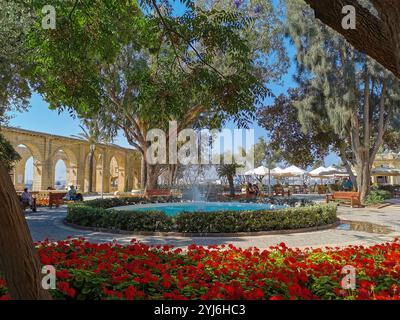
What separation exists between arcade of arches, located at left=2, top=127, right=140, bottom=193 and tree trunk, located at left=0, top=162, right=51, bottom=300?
28.4 metres

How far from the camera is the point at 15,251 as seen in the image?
78.5 inches

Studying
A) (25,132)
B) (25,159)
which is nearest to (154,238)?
(25,132)

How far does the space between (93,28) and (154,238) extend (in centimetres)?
567

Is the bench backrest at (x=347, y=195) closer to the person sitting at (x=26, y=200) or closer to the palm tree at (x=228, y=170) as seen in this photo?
the palm tree at (x=228, y=170)

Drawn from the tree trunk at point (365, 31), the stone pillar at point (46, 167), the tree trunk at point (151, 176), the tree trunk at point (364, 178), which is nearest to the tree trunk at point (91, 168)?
the stone pillar at point (46, 167)

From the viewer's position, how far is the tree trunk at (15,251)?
1.96m

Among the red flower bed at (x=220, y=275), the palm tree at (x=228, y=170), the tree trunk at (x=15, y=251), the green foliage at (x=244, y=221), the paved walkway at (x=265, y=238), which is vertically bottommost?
the paved walkway at (x=265, y=238)

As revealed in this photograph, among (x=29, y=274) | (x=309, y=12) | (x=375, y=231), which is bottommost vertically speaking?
(x=375, y=231)

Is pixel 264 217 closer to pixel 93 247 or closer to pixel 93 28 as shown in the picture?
pixel 93 247

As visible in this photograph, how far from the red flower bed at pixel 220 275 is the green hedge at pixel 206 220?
16.8 feet

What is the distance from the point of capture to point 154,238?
9.81 meters

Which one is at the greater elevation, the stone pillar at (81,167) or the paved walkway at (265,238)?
the stone pillar at (81,167)

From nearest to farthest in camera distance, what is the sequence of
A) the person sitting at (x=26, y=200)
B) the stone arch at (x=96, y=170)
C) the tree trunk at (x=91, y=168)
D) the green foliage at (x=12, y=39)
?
the green foliage at (x=12, y=39) → the person sitting at (x=26, y=200) → the tree trunk at (x=91, y=168) → the stone arch at (x=96, y=170)
